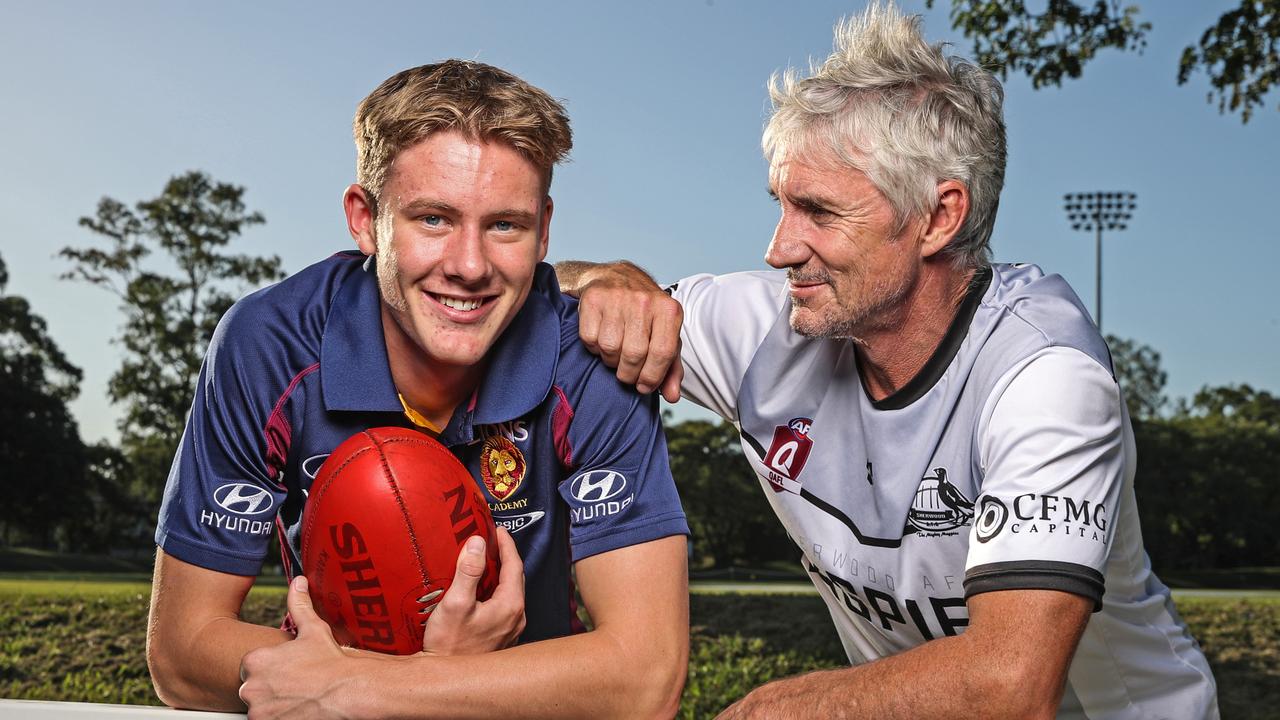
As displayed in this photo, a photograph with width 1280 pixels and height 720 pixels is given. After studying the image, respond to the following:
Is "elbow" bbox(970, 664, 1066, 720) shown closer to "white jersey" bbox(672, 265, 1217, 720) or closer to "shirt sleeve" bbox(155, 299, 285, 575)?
"white jersey" bbox(672, 265, 1217, 720)

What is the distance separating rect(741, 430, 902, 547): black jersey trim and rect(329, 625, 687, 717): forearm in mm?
744

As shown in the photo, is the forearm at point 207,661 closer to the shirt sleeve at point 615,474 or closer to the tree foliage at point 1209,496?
the shirt sleeve at point 615,474

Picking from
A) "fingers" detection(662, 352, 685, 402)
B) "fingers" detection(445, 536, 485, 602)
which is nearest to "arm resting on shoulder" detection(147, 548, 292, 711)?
"fingers" detection(445, 536, 485, 602)

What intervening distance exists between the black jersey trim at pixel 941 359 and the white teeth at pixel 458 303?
114cm

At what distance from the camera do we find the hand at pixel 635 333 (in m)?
2.80

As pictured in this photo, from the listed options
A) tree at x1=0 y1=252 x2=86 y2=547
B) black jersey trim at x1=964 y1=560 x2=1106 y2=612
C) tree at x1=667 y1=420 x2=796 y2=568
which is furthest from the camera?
tree at x1=0 y1=252 x2=86 y2=547

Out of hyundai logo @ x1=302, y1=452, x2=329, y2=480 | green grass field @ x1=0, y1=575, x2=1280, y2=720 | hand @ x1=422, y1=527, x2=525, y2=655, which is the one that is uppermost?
hyundai logo @ x1=302, y1=452, x2=329, y2=480

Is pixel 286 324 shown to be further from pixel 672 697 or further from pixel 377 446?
pixel 672 697

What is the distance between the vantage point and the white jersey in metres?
2.49

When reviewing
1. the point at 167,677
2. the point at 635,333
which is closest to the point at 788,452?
the point at 635,333

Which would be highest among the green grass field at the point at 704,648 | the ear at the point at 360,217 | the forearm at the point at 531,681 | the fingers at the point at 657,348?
the ear at the point at 360,217

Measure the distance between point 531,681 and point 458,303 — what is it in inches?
35.0

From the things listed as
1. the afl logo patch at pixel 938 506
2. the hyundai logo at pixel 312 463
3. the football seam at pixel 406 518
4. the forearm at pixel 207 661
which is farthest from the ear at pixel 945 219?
the forearm at pixel 207 661

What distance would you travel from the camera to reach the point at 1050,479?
8.13 feet
